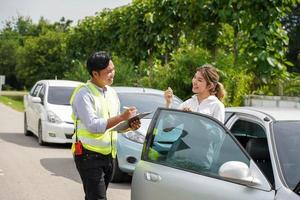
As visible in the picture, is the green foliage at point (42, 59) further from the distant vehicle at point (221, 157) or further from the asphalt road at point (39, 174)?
the distant vehicle at point (221, 157)

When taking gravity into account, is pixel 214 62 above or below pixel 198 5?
below

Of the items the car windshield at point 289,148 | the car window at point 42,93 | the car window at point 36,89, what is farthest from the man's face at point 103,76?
the car window at point 36,89

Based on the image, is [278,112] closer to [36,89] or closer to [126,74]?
[36,89]

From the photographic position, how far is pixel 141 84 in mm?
22859

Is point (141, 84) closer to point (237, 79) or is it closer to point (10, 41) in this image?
point (237, 79)

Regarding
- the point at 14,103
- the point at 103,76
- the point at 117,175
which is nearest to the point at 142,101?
the point at 117,175

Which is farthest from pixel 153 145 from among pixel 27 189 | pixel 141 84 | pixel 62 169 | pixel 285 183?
pixel 141 84

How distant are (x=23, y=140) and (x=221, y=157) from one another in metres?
12.8

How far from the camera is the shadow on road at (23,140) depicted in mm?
15797

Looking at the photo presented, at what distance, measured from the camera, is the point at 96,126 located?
16.8ft

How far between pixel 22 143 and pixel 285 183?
1258 cm

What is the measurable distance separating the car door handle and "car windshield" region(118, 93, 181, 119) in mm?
5756

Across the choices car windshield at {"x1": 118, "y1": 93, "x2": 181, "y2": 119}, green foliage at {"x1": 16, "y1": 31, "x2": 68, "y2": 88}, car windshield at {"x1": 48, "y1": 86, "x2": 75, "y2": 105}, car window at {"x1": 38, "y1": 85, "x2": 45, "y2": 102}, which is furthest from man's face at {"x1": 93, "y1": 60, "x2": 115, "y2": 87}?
green foliage at {"x1": 16, "y1": 31, "x2": 68, "y2": 88}

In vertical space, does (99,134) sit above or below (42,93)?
above
